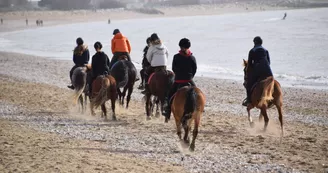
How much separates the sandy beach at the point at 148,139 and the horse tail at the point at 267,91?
0.90 metres

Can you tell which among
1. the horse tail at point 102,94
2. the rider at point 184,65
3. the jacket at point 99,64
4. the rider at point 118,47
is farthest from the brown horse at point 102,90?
the rider at point 184,65

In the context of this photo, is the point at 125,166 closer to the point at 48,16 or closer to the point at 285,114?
the point at 285,114

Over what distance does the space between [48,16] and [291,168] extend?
394 feet

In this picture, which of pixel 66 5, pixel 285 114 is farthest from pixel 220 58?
pixel 66 5

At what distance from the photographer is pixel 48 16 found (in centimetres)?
12456

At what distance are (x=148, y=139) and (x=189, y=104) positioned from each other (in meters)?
2.05

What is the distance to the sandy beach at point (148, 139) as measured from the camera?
9742mm

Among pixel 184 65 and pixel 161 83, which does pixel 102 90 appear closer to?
pixel 161 83

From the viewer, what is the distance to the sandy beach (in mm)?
9742

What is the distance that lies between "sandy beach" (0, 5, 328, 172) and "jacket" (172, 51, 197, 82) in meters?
1.52

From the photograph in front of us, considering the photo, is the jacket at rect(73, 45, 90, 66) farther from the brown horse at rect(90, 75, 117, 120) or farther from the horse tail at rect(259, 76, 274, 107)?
the horse tail at rect(259, 76, 274, 107)

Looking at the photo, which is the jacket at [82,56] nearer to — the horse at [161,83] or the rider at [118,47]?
the rider at [118,47]

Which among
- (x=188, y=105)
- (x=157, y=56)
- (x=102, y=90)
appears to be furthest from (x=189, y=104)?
(x=102, y=90)

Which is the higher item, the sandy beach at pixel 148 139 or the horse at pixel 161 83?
the horse at pixel 161 83
